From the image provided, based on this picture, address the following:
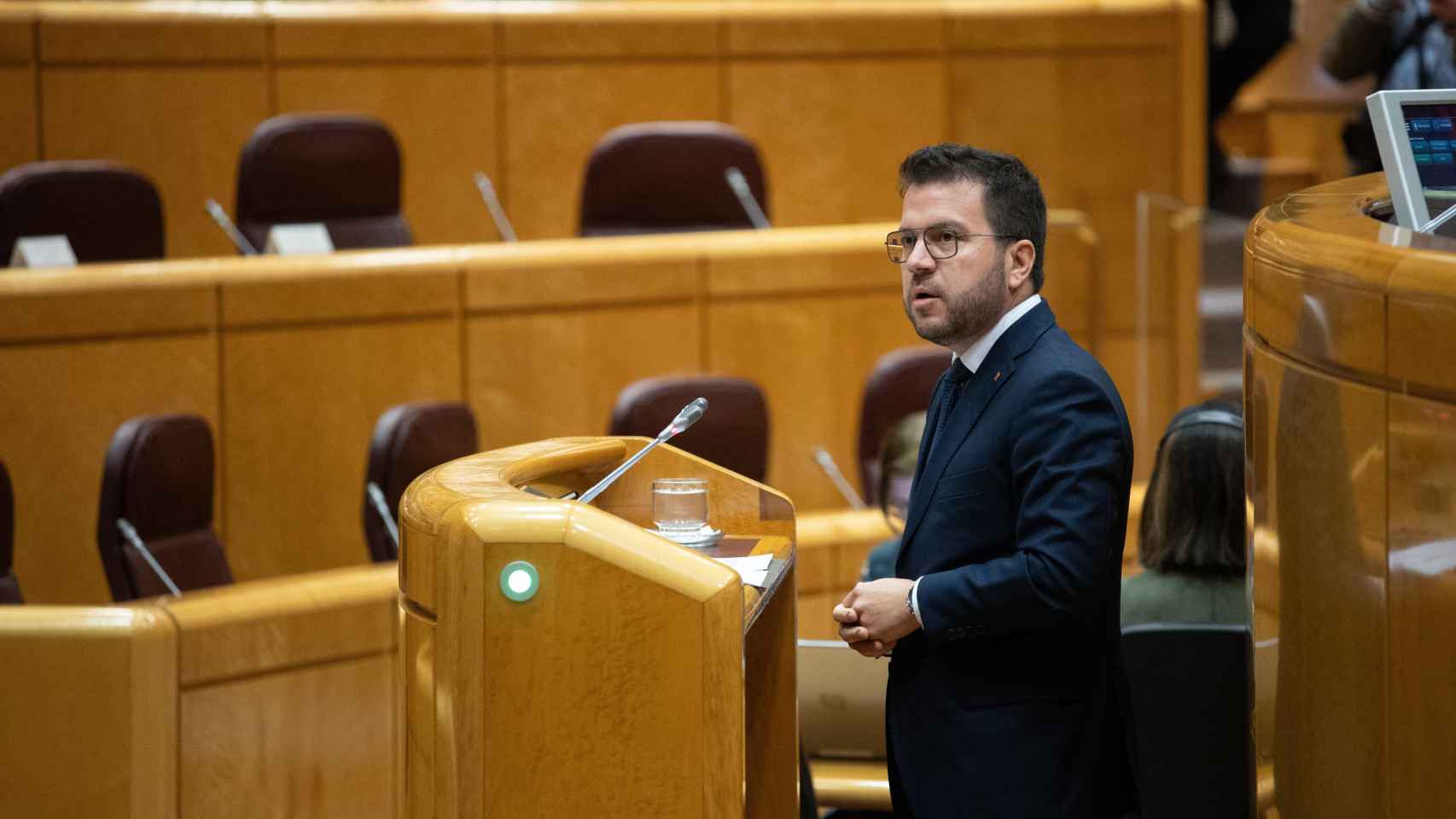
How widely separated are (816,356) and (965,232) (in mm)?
1914

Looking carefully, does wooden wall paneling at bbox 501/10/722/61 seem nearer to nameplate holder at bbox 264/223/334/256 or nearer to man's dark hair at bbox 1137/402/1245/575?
nameplate holder at bbox 264/223/334/256

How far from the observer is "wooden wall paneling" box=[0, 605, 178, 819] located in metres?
1.71

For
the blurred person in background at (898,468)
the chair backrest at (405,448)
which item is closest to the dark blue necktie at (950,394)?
the blurred person in background at (898,468)

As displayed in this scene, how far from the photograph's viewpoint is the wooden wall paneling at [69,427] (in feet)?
8.63

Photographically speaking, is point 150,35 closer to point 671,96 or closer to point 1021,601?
point 671,96

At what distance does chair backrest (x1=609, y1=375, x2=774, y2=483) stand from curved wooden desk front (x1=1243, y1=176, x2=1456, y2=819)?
132 cm

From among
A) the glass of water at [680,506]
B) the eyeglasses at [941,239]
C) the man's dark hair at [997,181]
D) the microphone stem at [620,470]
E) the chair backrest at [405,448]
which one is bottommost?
the chair backrest at [405,448]

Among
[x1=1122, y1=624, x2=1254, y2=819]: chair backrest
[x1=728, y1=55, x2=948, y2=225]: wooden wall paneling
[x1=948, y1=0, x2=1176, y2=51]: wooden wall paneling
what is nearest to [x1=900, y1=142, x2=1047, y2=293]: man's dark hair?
[x1=1122, y1=624, x2=1254, y2=819]: chair backrest

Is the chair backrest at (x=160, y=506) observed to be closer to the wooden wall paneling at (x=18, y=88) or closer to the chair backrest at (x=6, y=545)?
the chair backrest at (x=6, y=545)

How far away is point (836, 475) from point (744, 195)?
0.65 m

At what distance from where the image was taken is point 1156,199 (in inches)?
144

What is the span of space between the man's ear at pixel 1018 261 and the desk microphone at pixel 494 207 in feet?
7.44

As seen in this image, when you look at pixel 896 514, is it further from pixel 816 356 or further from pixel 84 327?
pixel 84 327

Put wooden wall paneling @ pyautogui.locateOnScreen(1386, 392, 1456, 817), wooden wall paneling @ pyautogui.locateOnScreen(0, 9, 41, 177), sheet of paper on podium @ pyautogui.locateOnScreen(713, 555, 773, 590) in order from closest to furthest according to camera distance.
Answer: wooden wall paneling @ pyautogui.locateOnScreen(1386, 392, 1456, 817) → sheet of paper on podium @ pyautogui.locateOnScreen(713, 555, 773, 590) → wooden wall paneling @ pyautogui.locateOnScreen(0, 9, 41, 177)
